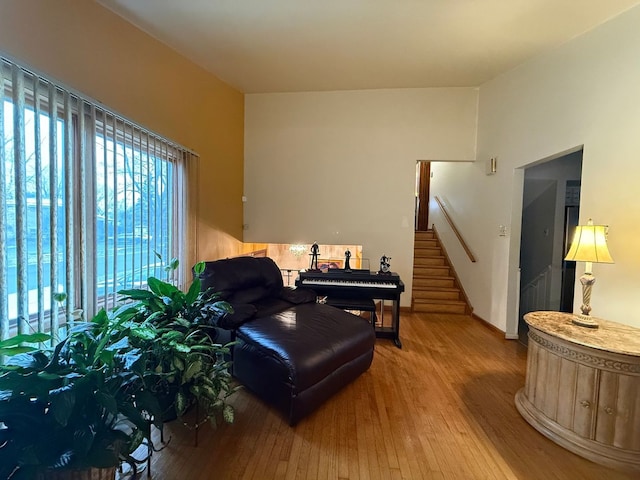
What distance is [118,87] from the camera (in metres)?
2.36

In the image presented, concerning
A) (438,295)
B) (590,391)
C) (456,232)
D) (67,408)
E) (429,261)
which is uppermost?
(456,232)

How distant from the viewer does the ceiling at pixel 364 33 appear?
2.35 metres

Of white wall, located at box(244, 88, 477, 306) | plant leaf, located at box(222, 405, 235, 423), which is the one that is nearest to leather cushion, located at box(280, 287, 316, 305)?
plant leaf, located at box(222, 405, 235, 423)

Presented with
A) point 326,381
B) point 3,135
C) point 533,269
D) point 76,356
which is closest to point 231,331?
point 326,381

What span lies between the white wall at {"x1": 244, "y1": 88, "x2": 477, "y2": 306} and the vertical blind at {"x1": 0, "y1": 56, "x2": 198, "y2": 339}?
184 cm

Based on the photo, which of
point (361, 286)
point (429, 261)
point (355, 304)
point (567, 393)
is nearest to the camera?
point (567, 393)

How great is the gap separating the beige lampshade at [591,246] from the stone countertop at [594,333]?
46 cm

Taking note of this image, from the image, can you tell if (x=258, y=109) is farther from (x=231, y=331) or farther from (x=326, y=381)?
(x=326, y=381)

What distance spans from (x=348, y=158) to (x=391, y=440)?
3.56 metres

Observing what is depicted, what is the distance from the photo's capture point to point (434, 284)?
15.7ft

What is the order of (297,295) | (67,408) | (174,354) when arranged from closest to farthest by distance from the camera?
(67,408) → (174,354) → (297,295)

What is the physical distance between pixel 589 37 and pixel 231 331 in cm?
398

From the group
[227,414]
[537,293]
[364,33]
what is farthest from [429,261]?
[227,414]

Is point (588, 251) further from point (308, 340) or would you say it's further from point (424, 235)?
point (424, 235)
